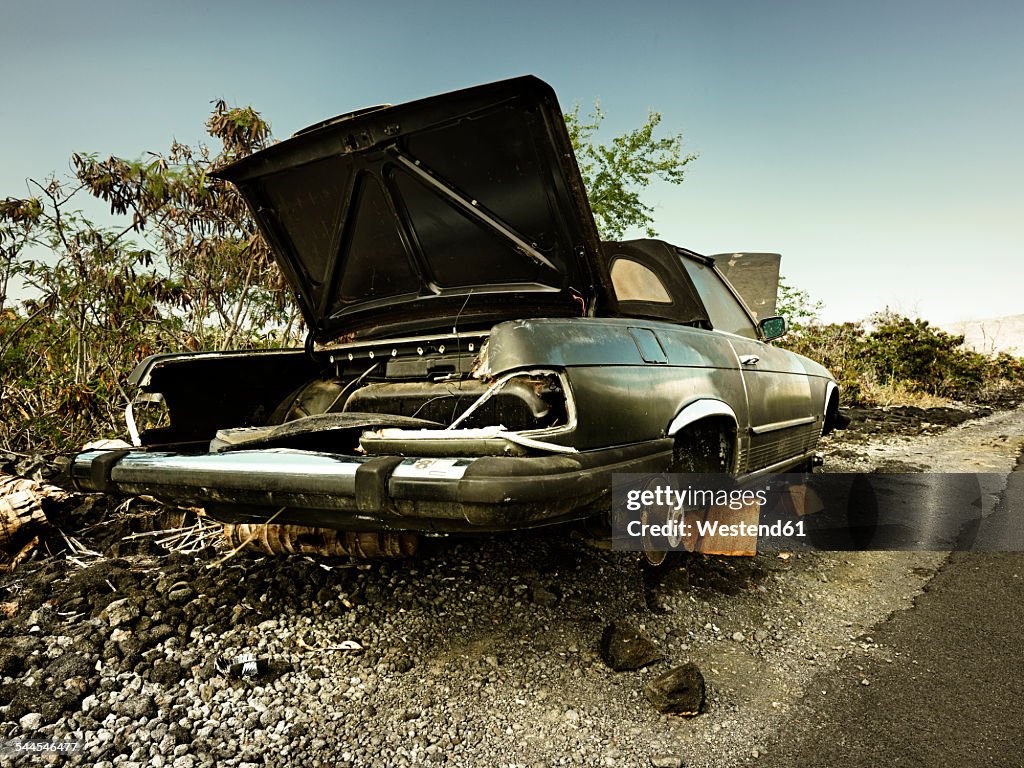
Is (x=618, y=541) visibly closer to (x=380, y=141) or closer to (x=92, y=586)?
(x=380, y=141)

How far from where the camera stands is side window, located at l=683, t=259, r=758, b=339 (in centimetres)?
352

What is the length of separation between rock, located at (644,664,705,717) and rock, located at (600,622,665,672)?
13 cm

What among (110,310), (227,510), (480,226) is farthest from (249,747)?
(110,310)

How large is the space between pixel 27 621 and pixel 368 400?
1550 mm

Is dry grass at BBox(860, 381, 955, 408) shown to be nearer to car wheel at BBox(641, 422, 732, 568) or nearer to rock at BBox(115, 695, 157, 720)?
car wheel at BBox(641, 422, 732, 568)

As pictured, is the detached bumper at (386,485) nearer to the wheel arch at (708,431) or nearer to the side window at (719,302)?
the wheel arch at (708,431)

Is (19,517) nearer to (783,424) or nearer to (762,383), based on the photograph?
(762,383)

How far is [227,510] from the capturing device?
2.35 metres

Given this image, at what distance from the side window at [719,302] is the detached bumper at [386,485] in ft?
4.61

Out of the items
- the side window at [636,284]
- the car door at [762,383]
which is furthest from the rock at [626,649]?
the side window at [636,284]

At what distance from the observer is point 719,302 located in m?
3.73

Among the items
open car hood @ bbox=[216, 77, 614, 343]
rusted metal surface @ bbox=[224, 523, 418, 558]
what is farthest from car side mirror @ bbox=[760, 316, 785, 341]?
rusted metal surface @ bbox=[224, 523, 418, 558]

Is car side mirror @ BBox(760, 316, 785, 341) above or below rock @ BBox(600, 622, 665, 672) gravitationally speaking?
above

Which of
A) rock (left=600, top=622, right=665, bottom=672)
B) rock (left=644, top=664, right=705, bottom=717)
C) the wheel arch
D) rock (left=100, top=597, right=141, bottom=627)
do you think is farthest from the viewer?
the wheel arch
